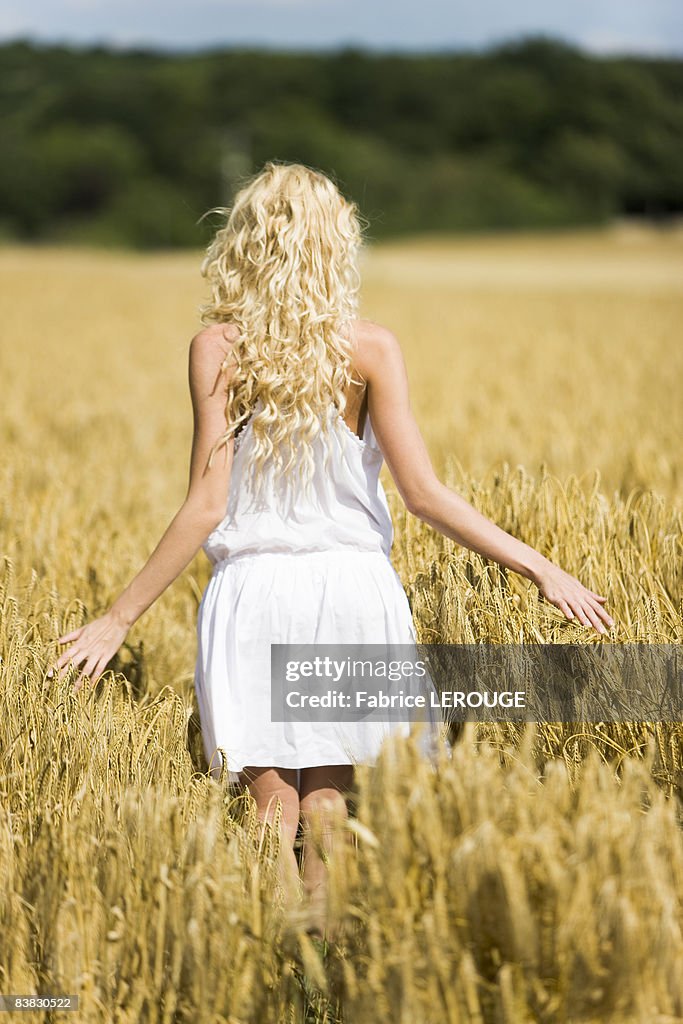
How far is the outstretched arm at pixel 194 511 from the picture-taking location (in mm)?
2045

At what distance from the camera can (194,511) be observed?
6.79ft

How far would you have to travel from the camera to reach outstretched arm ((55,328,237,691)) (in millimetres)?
2045

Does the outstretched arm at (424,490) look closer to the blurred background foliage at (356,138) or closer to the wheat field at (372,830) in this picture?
the wheat field at (372,830)

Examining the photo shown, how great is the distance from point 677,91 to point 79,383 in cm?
7612

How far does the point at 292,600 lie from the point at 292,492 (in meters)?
0.21

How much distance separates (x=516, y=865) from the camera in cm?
144

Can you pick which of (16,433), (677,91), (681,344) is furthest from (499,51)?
(16,433)

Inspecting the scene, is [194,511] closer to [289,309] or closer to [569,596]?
[289,309]

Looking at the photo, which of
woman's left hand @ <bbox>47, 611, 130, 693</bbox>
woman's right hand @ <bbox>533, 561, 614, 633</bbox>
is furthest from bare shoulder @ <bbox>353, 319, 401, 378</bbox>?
woman's left hand @ <bbox>47, 611, 130, 693</bbox>

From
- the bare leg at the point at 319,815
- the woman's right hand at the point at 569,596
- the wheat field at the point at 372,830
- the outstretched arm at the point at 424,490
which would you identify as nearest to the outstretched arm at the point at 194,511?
the wheat field at the point at 372,830

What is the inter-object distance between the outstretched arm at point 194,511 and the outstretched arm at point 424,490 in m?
0.28

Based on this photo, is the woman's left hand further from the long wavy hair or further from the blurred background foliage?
the blurred background foliage

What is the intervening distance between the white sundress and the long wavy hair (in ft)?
A: 0.18

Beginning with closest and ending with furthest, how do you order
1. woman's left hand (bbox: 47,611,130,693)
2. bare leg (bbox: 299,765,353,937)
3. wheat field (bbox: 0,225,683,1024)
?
wheat field (bbox: 0,225,683,1024)
bare leg (bbox: 299,765,353,937)
woman's left hand (bbox: 47,611,130,693)
